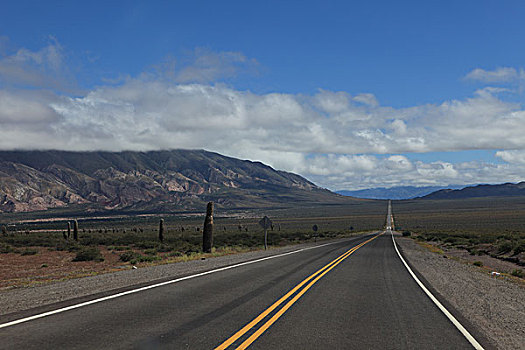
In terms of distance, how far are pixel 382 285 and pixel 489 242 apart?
35806 millimetres

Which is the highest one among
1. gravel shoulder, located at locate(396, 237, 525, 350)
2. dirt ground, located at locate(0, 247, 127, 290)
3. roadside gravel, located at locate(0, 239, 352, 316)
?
roadside gravel, located at locate(0, 239, 352, 316)

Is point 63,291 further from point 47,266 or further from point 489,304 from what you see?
point 47,266

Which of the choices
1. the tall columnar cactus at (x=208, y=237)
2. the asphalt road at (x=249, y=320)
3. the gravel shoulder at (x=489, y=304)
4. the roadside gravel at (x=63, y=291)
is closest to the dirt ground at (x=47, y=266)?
the roadside gravel at (x=63, y=291)

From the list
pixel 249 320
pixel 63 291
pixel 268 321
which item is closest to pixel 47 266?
pixel 63 291

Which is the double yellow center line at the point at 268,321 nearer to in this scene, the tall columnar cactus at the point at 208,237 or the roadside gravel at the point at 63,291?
the roadside gravel at the point at 63,291

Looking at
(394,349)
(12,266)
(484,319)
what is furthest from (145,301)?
(12,266)

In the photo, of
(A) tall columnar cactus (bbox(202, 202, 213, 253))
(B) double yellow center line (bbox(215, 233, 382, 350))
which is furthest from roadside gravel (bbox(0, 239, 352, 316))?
(A) tall columnar cactus (bbox(202, 202, 213, 253))

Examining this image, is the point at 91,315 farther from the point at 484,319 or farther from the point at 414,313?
the point at 484,319

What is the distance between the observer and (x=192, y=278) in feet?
46.5

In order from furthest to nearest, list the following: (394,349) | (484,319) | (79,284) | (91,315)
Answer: (79,284), (484,319), (91,315), (394,349)

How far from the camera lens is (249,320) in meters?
8.39

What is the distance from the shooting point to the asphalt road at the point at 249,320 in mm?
6953

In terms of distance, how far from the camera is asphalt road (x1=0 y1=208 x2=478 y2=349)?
6.95m

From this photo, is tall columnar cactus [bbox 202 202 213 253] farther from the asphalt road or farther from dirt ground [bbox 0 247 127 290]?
the asphalt road
